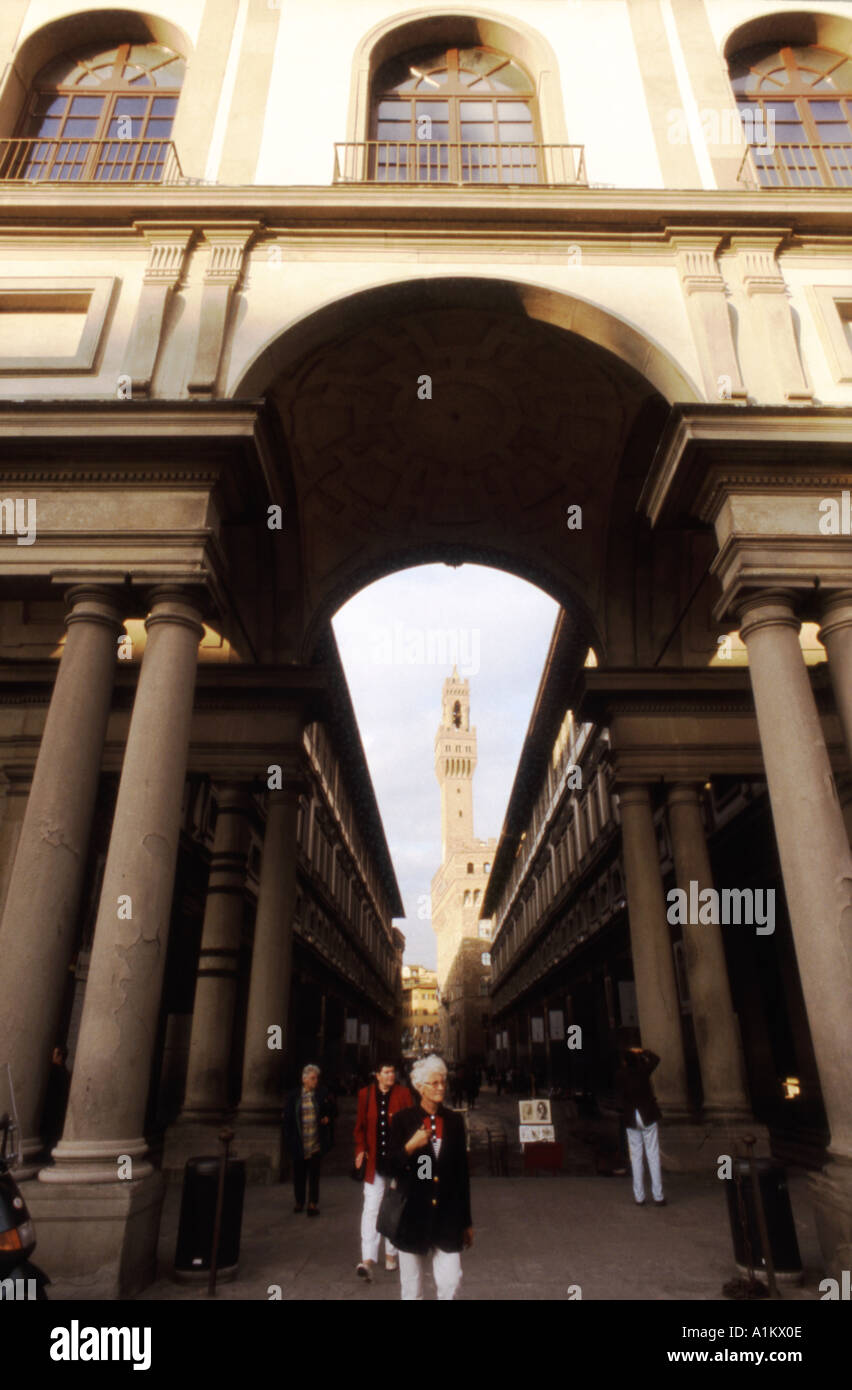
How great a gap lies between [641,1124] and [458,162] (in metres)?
13.7

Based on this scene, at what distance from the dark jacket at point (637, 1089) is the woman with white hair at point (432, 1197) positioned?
15.8ft

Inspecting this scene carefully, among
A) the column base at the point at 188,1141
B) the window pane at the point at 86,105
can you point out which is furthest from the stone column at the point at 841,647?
the window pane at the point at 86,105

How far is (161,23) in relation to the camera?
13023mm

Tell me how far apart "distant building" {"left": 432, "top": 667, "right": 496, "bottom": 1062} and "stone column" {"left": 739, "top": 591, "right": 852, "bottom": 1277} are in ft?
233

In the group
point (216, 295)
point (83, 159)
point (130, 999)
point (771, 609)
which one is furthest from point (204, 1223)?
point (83, 159)

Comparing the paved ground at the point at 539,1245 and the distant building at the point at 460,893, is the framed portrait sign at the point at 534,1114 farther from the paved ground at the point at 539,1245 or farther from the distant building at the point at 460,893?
the distant building at the point at 460,893

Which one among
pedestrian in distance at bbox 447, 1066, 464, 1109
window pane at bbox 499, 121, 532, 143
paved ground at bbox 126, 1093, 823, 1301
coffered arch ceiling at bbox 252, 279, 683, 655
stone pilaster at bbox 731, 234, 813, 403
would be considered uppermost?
window pane at bbox 499, 121, 532, 143

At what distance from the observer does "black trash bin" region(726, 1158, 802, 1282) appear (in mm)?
5926

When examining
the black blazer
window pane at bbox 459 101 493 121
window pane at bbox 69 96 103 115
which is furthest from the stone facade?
the black blazer

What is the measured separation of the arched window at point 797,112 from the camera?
39.9 feet

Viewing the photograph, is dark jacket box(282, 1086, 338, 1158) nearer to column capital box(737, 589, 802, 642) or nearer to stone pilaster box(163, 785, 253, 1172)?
stone pilaster box(163, 785, 253, 1172)
